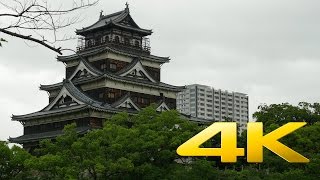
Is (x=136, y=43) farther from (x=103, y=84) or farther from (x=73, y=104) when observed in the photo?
(x=73, y=104)

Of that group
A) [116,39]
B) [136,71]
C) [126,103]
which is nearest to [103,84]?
[126,103]

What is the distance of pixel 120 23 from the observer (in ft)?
172

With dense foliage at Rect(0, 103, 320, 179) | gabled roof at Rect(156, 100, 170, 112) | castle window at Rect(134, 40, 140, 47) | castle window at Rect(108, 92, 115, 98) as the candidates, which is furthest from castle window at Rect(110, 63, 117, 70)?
dense foliage at Rect(0, 103, 320, 179)

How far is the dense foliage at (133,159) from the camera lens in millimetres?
29719

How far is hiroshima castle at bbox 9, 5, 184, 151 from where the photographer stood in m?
47.2

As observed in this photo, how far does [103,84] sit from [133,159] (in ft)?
61.8

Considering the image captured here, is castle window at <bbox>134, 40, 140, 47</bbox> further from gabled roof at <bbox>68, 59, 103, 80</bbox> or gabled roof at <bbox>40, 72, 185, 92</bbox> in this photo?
gabled roof at <bbox>68, 59, 103, 80</bbox>

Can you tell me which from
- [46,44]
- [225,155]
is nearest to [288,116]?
[225,155]

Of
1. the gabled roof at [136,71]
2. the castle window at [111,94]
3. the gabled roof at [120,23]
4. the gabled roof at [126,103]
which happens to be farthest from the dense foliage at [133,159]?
the gabled roof at [120,23]

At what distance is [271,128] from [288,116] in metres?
9.58

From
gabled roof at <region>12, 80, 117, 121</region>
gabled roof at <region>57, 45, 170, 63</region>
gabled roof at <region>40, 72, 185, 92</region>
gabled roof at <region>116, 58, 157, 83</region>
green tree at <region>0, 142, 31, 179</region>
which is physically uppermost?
gabled roof at <region>57, 45, 170, 63</region>

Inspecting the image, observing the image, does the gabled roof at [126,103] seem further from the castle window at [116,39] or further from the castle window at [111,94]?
the castle window at [116,39]

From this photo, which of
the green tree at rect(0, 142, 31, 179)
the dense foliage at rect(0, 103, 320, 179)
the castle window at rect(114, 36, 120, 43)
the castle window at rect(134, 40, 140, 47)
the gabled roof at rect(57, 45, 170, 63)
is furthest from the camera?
the castle window at rect(134, 40, 140, 47)

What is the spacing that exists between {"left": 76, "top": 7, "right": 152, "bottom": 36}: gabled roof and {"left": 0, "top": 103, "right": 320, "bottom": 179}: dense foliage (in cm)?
1909
